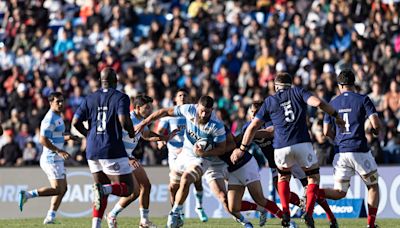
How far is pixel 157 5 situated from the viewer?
3444cm

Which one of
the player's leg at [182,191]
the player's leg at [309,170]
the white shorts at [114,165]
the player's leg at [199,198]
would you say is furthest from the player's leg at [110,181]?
the player's leg at [199,198]

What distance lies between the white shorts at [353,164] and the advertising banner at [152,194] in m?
5.94

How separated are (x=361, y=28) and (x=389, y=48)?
1914 mm

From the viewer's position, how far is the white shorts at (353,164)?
18359mm

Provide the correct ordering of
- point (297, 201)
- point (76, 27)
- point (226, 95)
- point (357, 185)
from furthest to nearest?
1. point (76, 27)
2. point (226, 95)
3. point (357, 185)
4. point (297, 201)

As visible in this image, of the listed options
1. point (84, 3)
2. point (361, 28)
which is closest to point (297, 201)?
point (361, 28)

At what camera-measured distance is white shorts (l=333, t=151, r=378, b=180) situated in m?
18.4

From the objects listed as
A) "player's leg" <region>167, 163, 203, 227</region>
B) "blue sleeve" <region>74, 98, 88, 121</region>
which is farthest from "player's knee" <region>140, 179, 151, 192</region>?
"blue sleeve" <region>74, 98, 88, 121</region>

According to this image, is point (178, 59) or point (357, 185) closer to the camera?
point (357, 185)

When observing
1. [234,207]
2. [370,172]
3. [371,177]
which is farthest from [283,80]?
[234,207]

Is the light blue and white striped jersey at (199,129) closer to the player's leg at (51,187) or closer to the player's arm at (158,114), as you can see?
the player's arm at (158,114)

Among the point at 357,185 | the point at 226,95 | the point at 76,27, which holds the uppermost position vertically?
the point at 76,27

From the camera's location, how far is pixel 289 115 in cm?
1759

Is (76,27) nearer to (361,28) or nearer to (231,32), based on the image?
(231,32)
